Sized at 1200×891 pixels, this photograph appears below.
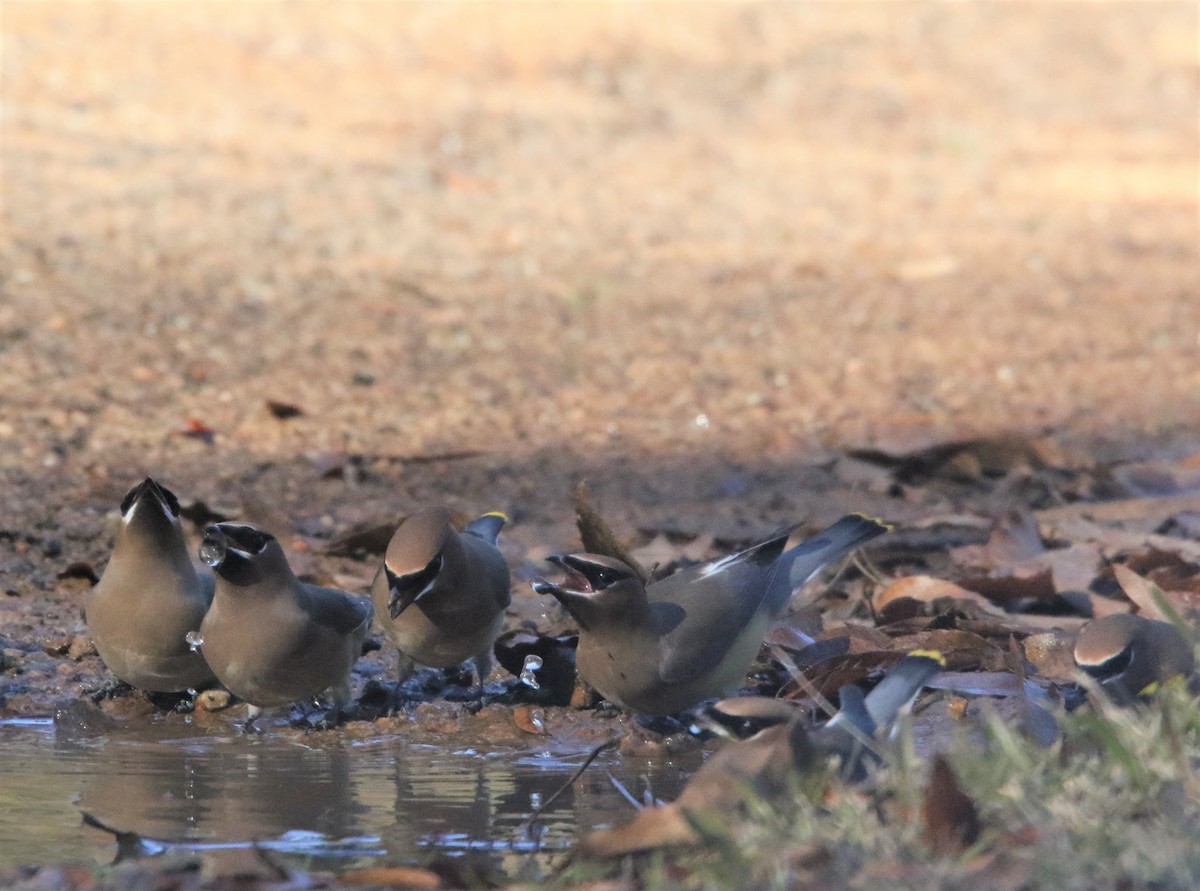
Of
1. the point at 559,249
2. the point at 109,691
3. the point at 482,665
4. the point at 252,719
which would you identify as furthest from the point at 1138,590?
the point at 559,249

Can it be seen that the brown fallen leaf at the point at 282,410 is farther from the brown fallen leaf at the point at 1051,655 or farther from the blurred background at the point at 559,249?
→ the brown fallen leaf at the point at 1051,655

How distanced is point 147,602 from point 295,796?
88 cm

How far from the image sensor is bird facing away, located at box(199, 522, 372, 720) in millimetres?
4750

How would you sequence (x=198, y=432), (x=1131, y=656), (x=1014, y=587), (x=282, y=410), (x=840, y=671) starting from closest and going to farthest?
1. (x=1131, y=656)
2. (x=840, y=671)
3. (x=1014, y=587)
4. (x=198, y=432)
5. (x=282, y=410)

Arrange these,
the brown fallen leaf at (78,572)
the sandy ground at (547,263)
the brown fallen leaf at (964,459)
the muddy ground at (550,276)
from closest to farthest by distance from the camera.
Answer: the brown fallen leaf at (78,572), the muddy ground at (550,276), the sandy ground at (547,263), the brown fallen leaf at (964,459)

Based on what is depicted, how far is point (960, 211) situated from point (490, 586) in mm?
10153

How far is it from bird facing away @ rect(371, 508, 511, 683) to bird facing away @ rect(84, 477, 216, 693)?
54 cm

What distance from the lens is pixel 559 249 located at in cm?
1190

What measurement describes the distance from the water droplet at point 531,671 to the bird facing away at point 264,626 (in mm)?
561

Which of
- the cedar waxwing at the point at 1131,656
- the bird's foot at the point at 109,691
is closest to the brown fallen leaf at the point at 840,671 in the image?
the cedar waxwing at the point at 1131,656

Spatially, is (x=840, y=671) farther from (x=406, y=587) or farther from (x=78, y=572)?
(x=78, y=572)

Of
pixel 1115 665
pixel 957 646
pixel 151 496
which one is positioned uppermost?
pixel 151 496

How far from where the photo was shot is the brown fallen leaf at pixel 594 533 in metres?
5.10

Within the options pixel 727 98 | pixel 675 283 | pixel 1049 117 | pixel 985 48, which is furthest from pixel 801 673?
pixel 985 48
